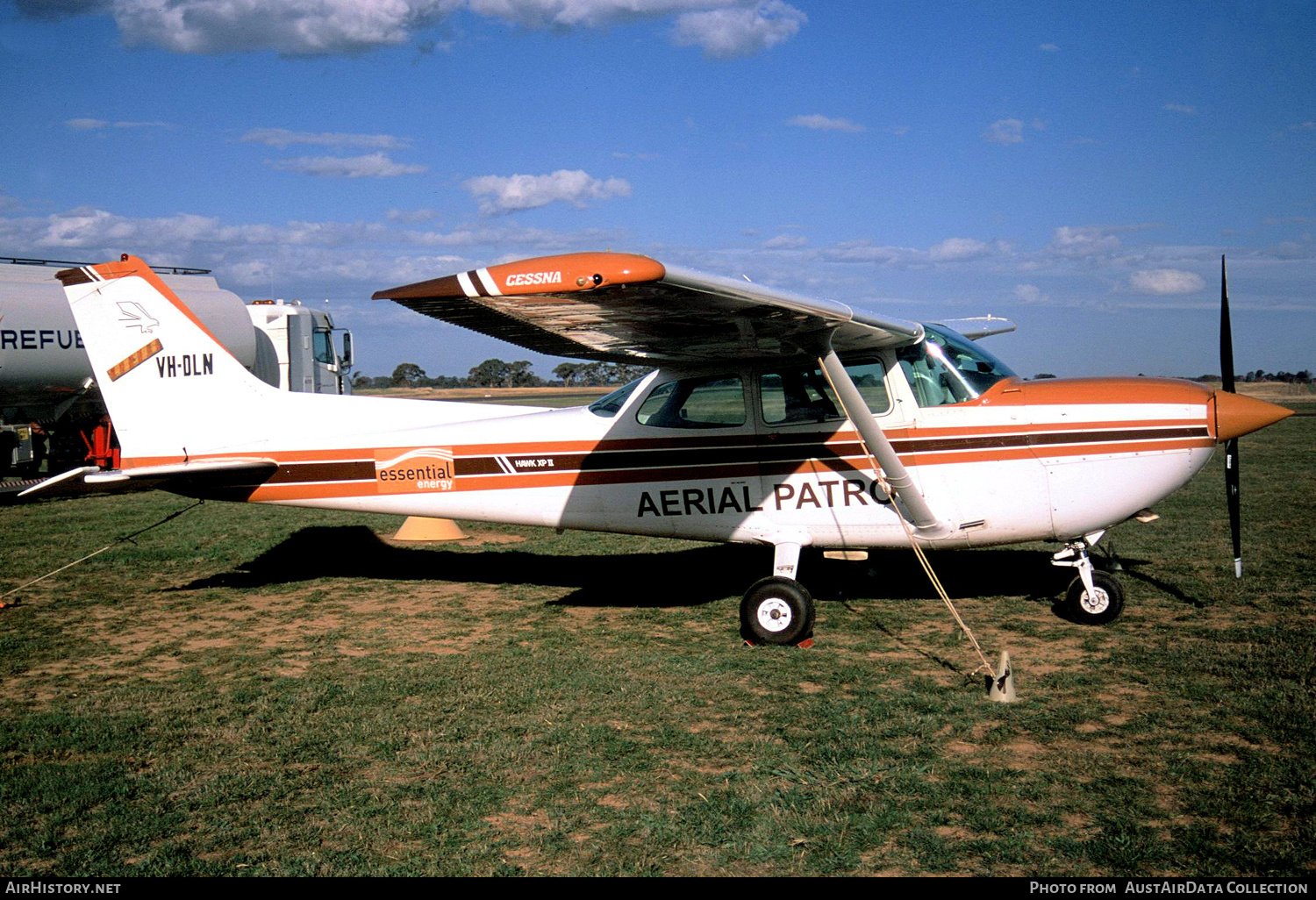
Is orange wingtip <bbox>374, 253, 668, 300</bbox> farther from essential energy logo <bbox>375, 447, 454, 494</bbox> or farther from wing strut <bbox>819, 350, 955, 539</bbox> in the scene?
essential energy logo <bbox>375, 447, 454, 494</bbox>

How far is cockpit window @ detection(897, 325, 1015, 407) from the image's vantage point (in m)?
6.96

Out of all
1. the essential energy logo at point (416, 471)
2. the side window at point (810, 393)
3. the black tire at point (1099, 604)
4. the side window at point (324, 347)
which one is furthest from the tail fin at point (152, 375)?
the side window at point (324, 347)

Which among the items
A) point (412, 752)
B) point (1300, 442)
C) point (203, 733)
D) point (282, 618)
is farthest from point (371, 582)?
point (1300, 442)

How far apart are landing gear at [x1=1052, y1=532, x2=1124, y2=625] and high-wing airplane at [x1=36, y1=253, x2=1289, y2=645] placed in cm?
2

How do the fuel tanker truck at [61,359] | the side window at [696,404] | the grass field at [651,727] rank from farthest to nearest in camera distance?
the fuel tanker truck at [61,359]
the side window at [696,404]
the grass field at [651,727]

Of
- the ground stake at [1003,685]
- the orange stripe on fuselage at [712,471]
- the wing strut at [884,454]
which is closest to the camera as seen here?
the ground stake at [1003,685]

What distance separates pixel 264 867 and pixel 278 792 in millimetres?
761

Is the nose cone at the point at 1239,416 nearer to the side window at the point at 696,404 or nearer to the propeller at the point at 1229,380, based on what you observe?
the propeller at the point at 1229,380

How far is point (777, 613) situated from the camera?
6672mm

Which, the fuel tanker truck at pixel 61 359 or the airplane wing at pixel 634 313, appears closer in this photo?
the airplane wing at pixel 634 313

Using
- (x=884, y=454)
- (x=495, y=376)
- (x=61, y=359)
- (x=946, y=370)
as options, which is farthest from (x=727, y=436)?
(x=495, y=376)

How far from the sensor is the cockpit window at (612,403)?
7715 millimetres

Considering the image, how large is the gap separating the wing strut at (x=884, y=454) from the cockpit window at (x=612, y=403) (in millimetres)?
1846

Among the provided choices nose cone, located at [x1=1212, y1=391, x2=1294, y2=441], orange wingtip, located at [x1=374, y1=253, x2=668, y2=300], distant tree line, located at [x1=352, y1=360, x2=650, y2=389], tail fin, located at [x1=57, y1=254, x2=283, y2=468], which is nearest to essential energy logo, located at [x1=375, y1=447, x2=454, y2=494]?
tail fin, located at [x1=57, y1=254, x2=283, y2=468]
